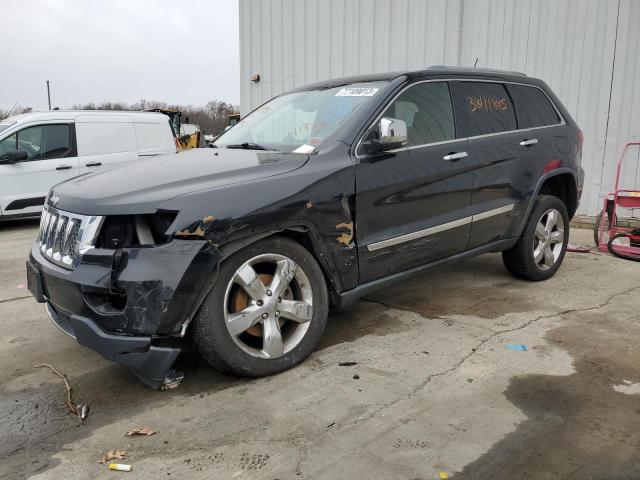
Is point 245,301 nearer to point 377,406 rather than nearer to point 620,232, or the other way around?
point 377,406

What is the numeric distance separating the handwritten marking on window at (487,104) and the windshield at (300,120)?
914 millimetres

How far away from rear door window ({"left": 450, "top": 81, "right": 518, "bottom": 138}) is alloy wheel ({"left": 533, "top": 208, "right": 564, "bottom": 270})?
93cm

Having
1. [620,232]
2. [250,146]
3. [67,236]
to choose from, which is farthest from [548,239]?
[67,236]

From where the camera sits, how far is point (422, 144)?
3721mm

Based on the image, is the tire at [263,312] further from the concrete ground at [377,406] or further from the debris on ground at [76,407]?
the debris on ground at [76,407]

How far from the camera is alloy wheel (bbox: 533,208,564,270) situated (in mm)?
4844

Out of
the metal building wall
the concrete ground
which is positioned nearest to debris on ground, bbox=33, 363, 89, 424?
the concrete ground

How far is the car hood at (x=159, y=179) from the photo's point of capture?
2.67m

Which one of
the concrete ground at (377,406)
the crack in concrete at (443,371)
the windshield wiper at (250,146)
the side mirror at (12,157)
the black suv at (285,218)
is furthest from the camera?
the side mirror at (12,157)

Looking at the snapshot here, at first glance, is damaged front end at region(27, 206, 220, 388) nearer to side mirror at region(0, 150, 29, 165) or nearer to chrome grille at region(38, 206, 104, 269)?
chrome grille at region(38, 206, 104, 269)

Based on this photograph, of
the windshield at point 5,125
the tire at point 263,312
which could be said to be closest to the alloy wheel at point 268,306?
the tire at point 263,312

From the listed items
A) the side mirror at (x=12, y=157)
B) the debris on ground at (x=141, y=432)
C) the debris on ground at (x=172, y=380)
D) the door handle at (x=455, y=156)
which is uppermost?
the door handle at (x=455, y=156)

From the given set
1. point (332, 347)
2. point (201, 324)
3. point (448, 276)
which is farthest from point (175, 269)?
point (448, 276)

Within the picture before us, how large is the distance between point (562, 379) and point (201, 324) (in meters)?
2.01
